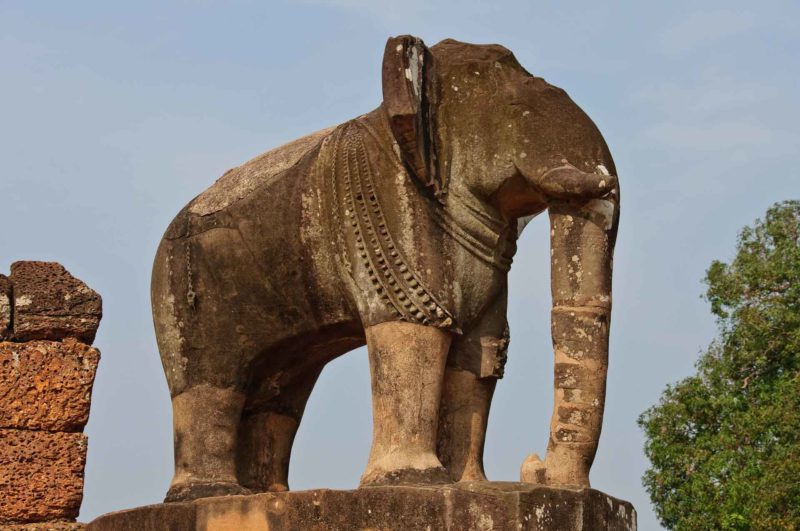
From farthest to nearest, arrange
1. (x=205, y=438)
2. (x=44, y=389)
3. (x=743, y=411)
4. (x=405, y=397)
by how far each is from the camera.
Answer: (x=743, y=411) < (x=44, y=389) < (x=205, y=438) < (x=405, y=397)

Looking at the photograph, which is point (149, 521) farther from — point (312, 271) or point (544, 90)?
point (544, 90)

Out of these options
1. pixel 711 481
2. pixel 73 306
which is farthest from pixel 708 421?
pixel 73 306

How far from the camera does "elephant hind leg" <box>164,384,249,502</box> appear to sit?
28.0ft

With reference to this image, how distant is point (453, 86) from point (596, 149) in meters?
0.79

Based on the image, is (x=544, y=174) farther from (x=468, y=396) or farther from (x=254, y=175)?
(x=254, y=175)

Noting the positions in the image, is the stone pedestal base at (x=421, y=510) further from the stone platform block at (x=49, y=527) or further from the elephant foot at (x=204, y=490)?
the stone platform block at (x=49, y=527)

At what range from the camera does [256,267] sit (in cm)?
852

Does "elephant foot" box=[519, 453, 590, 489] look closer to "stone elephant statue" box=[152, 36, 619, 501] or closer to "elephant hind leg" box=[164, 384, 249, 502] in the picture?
"stone elephant statue" box=[152, 36, 619, 501]

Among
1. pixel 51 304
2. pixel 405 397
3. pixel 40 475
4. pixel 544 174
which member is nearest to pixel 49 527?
pixel 40 475

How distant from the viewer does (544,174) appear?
26.3 ft

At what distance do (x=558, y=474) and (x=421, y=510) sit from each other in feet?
2.41

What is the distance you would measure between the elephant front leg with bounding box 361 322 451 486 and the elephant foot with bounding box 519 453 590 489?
16.3 inches

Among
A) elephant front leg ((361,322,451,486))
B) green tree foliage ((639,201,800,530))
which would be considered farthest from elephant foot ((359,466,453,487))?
green tree foliage ((639,201,800,530))

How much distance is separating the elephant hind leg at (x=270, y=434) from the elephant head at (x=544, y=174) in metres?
1.54
